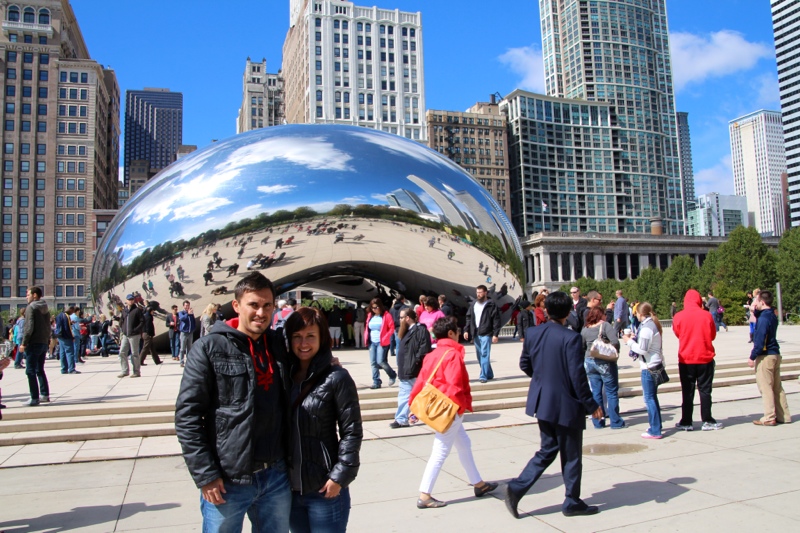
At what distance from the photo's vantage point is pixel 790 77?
148250 mm

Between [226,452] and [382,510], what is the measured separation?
2.41 m

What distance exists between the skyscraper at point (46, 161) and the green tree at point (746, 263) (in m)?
77.8

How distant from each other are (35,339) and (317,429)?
22.7ft

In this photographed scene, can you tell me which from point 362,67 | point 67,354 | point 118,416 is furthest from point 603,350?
point 362,67

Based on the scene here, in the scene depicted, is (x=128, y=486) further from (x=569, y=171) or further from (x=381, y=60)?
(x=569, y=171)

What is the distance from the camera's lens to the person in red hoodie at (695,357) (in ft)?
22.7

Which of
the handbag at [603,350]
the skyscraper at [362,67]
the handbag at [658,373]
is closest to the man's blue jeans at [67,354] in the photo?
the handbag at [603,350]

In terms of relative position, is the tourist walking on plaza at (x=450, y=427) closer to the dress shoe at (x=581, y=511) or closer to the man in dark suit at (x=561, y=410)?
the man in dark suit at (x=561, y=410)

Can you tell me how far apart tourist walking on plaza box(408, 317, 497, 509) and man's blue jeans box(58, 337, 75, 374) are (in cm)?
939

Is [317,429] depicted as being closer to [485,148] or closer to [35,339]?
[35,339]

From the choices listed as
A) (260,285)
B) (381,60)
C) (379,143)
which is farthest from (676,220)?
(260,285)

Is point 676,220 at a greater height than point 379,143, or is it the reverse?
point 676,220

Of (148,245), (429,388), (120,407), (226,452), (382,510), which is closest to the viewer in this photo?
(226,452)

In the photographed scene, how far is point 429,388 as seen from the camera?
492 centimetres
